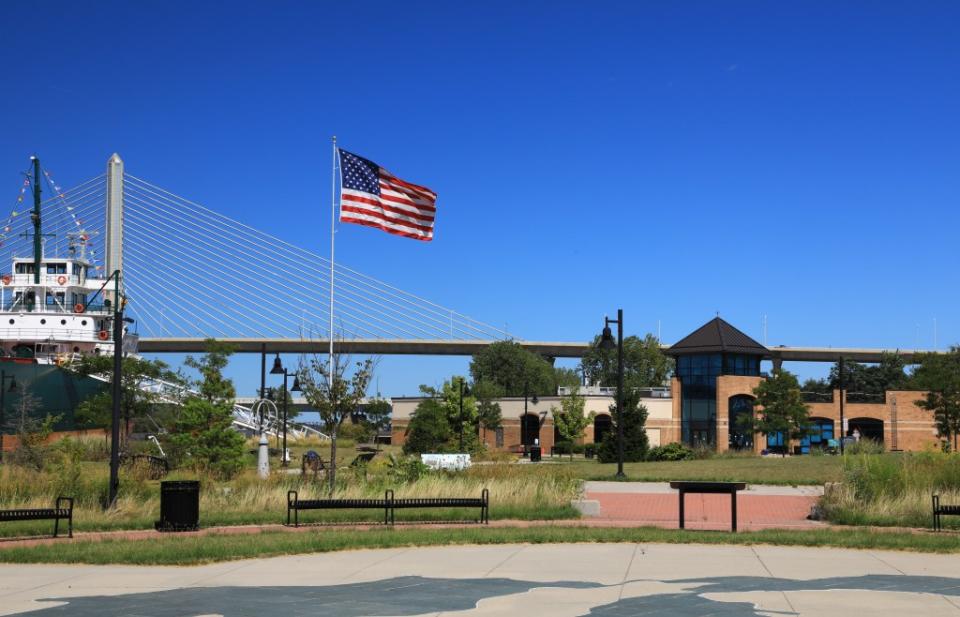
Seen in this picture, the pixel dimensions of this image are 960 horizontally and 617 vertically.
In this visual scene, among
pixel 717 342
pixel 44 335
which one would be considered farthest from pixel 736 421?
pixel 44 335

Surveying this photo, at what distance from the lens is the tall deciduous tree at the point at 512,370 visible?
96875 mm

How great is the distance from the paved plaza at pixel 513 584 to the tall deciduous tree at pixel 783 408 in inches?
1612

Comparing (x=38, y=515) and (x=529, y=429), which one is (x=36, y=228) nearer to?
(x=529, y=429)

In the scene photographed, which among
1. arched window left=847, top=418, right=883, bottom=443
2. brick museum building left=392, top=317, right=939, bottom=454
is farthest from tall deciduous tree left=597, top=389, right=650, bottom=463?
arched window left=847, top=418, right=883, bottom=443

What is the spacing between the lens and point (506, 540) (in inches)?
630

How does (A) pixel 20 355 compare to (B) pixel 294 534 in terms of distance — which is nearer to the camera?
(B) pixel 294 534

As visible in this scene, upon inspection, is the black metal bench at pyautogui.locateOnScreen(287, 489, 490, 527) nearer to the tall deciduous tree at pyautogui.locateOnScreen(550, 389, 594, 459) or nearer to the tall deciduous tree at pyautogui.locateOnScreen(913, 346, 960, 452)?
the tall deciduous tree at pyautogui.locateOnScreen(913, 346, 960, 452)

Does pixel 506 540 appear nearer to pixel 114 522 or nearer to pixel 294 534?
pixel 294 534

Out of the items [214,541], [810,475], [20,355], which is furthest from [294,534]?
[20,355]

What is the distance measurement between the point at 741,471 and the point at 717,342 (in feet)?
108

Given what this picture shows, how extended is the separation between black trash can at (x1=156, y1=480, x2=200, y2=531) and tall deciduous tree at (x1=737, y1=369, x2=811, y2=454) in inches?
1671

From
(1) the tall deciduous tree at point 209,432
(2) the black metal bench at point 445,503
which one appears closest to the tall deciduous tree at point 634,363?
(1) the tall deciduous tree at point 209,432

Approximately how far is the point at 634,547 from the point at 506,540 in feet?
6.47

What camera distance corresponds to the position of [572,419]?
59.7m
